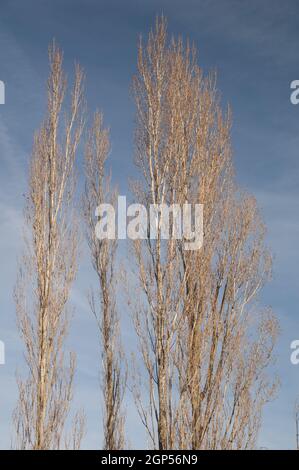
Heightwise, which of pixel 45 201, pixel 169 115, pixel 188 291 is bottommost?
pixel 188 291

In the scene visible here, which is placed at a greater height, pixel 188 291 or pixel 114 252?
pixel 114 252

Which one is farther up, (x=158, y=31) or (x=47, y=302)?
(x=158, y=31)

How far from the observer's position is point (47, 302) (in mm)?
11539

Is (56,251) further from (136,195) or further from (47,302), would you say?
(136,195)

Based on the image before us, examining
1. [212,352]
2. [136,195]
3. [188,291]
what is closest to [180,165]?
[136,195]

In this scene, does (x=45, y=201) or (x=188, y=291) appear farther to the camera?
(x=45, y=201)

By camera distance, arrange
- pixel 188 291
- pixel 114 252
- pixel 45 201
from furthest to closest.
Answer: pixel 114 252 → pixel 45 201 → pixel 188 291

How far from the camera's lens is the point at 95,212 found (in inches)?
567

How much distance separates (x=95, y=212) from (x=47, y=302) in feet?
10.8
